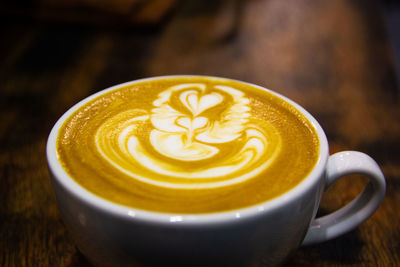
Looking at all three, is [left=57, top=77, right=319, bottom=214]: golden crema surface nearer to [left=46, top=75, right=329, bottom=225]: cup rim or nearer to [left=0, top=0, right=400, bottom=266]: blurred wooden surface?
[left=46, top=75, right=329, bottom=225]: cup rim

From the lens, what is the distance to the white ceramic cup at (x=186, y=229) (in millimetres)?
463

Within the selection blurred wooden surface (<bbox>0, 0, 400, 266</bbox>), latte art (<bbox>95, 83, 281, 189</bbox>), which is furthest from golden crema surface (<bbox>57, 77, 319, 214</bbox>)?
blurred wooden surface (<bbox>0, 0, 400, 266</bbox>)

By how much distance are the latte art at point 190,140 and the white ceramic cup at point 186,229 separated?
75 millimetres

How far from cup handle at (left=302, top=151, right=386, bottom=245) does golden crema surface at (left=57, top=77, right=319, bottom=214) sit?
4 centimetres

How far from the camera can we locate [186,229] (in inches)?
18.0

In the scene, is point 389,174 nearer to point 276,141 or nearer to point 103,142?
point 276,141

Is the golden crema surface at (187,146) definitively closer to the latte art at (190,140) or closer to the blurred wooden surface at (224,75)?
the latte art at (190,140)

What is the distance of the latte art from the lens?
22.1 inches

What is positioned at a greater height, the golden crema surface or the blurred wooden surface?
the golden crema surface

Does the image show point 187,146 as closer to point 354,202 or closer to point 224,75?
point 354,202

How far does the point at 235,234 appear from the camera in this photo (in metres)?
0.47

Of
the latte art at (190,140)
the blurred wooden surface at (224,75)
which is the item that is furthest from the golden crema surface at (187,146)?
the blurred wooden surface at (224,75)

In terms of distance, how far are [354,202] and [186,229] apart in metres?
0.34

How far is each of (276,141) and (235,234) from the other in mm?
215
